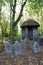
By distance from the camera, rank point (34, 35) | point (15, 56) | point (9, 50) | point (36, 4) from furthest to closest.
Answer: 1. point (34, 35)
2. point (36, 4)
3. point (9, 50)
4. point (15, 56)

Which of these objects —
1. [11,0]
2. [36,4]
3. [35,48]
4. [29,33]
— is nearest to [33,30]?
[29,33]

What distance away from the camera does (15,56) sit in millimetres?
14172

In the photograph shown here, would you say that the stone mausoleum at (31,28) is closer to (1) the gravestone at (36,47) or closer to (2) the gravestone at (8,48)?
(1) the gravestone at (36,47)

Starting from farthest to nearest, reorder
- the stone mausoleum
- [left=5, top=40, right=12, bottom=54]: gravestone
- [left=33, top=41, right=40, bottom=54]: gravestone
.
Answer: the stone mausoleum < [left=33, top=41, right=40, bottom=54]: gravestone < [left=5, top=40, right=12, bottom=54]: gravestone

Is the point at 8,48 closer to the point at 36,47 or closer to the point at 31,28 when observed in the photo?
the point at 36,47

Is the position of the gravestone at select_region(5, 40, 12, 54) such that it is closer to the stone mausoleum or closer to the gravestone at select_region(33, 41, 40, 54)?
the gravestone at select_region(33, 41, 40, 54)

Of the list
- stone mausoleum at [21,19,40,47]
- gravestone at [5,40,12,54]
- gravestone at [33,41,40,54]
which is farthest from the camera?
stone mausoleum at [21,19,40,47]

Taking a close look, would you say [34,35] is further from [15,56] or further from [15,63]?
[15,63]

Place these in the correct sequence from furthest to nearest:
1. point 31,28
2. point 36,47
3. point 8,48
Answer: point 31,28, point 36,47, point 8,48

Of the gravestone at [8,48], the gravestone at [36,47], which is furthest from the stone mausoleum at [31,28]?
the gravestone at [8,48]

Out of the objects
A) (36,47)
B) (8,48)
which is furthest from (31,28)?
(8,48)

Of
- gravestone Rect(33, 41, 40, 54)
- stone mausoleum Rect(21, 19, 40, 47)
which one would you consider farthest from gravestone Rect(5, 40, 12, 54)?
stone mausoleum Rect(21, 19, 40, 47)

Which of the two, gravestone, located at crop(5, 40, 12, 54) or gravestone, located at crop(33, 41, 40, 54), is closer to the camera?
gravestone, located at crop(5, 40, 12, 54)

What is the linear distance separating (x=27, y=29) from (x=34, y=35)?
1.64 meters
